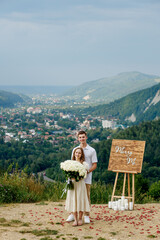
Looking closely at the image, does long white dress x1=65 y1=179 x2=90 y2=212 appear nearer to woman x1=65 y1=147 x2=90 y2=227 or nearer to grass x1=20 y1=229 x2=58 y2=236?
woman x1=65 y1=147 x2=90 y2=227

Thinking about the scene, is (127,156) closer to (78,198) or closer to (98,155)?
(78,198)

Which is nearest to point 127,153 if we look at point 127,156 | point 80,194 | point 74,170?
point 127,156

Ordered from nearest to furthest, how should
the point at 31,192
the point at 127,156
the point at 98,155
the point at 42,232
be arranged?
the point at 42,232 → the point at 127,156 → the point at 31,192 → the point at 98,155

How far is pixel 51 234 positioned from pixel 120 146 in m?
3.21

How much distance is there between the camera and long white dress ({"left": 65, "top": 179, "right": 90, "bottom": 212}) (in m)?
6.18

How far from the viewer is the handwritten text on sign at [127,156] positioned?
799 centimetres

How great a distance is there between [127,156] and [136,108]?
154 meters

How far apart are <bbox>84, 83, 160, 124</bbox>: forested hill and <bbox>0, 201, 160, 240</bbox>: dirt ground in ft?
444

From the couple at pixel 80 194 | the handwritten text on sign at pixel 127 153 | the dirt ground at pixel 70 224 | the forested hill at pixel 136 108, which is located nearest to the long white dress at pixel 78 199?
the couple at pixel 80 194

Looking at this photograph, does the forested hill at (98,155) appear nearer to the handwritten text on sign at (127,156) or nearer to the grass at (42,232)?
the handwritten text on sign at (127,156)

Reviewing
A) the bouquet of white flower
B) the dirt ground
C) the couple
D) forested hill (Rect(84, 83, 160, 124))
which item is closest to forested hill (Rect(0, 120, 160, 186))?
the dirt ground

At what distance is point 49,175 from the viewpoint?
165 feet

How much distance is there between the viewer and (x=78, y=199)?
20.2 ft

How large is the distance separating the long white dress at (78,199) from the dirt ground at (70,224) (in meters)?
0.33
